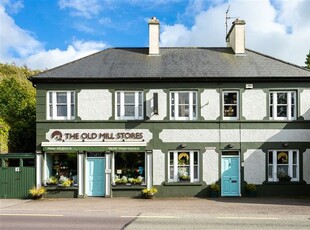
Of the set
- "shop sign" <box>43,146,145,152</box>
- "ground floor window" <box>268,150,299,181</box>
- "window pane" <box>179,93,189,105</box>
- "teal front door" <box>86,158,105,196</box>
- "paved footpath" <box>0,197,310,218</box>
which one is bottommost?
"paved footpath" <box>0,197,310,218</box>

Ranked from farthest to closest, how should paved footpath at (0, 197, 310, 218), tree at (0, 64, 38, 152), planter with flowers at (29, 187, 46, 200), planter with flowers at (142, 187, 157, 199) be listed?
1. tree at (0, 64, 38, 152)
2. planter with flowers at (142, 187, 157, 199)
3. planter with flowers at (29, 187, 46, 200)
4. paved footpath at (0, 197, 310, 218)

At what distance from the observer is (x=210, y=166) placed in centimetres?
2134

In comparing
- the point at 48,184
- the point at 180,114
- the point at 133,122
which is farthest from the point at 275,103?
the point at 48,184

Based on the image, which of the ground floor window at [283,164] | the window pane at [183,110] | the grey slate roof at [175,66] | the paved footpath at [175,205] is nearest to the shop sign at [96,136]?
the window pane at [183,110]

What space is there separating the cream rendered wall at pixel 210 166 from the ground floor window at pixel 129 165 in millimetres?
3554

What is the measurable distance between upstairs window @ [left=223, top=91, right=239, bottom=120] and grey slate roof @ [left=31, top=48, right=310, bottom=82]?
110cm

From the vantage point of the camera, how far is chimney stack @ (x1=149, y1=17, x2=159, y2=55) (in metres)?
23.4

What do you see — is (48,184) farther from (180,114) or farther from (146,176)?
(180,114)

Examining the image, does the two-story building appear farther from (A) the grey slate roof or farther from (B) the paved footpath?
(B) the paved footpath

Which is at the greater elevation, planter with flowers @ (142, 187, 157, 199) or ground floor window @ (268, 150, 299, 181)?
ground floor window @ (268, 150, 299, 181)

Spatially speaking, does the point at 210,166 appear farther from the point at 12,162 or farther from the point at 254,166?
the point at 12,162

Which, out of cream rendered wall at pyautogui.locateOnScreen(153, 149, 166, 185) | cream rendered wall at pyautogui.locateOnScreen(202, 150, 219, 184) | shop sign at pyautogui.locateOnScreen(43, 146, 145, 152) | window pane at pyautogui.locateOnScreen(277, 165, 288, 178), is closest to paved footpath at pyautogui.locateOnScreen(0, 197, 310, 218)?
cream rendered wall at pyautogui.locateOnScreen(153, 149, 166, 185)

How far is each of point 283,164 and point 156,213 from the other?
9612 millimetres

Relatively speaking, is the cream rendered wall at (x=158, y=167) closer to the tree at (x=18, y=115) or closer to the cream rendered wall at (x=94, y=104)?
the cream rendered wall at (x=94, y=104)
